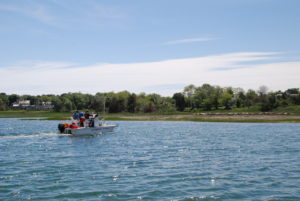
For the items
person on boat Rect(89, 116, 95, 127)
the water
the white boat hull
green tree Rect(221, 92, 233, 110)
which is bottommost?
the water

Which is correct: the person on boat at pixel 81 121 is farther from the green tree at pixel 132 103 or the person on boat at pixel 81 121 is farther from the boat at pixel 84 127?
the green tree at pixel 132 103

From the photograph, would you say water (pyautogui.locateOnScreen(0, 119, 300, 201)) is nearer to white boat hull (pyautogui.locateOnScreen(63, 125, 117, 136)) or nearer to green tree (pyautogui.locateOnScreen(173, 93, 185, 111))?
white boat hull (pyautogui.locateOnScreen(63, 125, 117, 136))

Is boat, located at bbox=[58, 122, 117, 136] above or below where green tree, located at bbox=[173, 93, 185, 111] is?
below

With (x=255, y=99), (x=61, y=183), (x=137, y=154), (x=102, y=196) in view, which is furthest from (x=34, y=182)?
(x=255, y=99)

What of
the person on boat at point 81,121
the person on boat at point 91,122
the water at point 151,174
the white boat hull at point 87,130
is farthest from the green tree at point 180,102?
the water at point 151,174

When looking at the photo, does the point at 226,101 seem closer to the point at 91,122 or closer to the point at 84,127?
the point at 91,122

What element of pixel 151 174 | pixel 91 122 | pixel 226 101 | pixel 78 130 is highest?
pixel 226 101

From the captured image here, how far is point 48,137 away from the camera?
52438mm

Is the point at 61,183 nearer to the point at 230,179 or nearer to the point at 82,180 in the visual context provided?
the point at 82,180

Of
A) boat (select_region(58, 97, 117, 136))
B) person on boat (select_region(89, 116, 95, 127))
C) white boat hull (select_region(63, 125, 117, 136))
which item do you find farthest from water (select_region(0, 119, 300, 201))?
person on boat (select_region(89, 116, 95, 127))

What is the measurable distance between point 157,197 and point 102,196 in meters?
2.61

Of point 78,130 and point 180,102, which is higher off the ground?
point 180,102

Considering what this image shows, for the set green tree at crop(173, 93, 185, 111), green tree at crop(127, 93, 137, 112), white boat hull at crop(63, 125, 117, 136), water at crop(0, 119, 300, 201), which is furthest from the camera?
green tree at crop(173, 93, 185, 111)

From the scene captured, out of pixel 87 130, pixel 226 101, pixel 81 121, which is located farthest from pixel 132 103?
pixel 87 130
